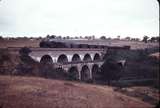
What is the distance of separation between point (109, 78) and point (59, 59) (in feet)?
24.0

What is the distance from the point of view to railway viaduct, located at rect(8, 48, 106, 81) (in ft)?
70.0

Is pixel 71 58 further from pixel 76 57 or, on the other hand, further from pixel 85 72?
pixel 85 72

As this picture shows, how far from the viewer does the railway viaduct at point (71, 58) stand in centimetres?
2134

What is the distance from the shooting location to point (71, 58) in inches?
1070

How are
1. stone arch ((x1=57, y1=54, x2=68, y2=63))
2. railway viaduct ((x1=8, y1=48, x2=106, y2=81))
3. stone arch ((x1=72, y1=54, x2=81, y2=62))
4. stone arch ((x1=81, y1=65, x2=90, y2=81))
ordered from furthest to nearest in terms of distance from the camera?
stone arch ((x1=72, y1=54, x2=81, y2=62))
stone arch ((x1=81, y1=65, x2=90, y2=81))
stone arch ((x1=57, y1=54, x2=68, y2=63))
railway viaduct ((x1=8, y1=48, x2=106, y2=81))

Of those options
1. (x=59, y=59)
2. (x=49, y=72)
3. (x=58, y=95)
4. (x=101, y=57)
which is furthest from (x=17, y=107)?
(x=101, y=57)

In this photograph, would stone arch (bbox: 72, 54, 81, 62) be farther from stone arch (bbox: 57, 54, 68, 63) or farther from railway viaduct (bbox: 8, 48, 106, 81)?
stone arch (bbox: 57, 54, 68, 63)

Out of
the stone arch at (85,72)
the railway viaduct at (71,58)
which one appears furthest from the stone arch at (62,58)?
the stone arch at (85,72)

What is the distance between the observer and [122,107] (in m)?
6.66

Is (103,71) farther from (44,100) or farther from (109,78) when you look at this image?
(44,100)

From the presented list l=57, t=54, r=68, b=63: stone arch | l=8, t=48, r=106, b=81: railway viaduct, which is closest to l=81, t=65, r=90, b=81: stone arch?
l=8, t=48, r=106, b=81: railway viaduct

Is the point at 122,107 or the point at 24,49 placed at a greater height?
the point at 24,49

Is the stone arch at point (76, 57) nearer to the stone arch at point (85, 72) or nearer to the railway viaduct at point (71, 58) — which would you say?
the railway viaduct at point (71, 58)

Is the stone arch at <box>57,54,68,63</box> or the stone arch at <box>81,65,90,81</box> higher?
the stone arch at <box>57,54,68,63</box>
